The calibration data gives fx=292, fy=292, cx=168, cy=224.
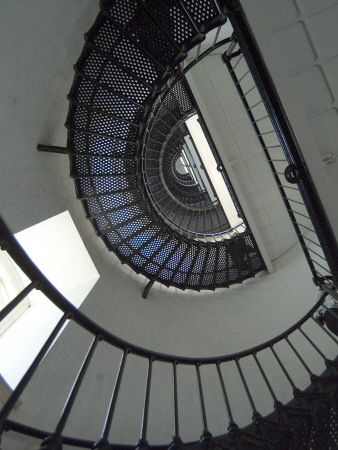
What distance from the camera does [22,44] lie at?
324cm

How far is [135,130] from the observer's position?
457 cm

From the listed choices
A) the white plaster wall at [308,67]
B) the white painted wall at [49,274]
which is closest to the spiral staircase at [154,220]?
the white plaster wall at [308,67]

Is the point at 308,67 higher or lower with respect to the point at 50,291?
higher

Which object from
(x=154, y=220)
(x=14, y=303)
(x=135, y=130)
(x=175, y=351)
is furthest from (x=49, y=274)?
(x=14, y=303)

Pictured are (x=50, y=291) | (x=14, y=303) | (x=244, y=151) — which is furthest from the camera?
(x=244, y=151)

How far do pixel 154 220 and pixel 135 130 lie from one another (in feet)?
5.74

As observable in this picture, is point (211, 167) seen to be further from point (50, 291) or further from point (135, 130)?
point (50, 291)

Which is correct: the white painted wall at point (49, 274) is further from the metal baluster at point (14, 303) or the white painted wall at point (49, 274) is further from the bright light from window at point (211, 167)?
the bright light from window at point (211, 167)

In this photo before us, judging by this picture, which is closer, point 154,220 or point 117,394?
point 117,394

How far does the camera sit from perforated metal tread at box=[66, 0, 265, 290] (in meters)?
3.54

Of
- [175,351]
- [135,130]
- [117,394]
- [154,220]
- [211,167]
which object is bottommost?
[175,351]

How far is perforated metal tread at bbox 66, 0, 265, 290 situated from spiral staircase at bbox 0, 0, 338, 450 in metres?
0.01

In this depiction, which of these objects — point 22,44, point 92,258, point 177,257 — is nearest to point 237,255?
point 177,257

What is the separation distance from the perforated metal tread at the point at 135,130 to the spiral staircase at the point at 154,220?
1 cm
